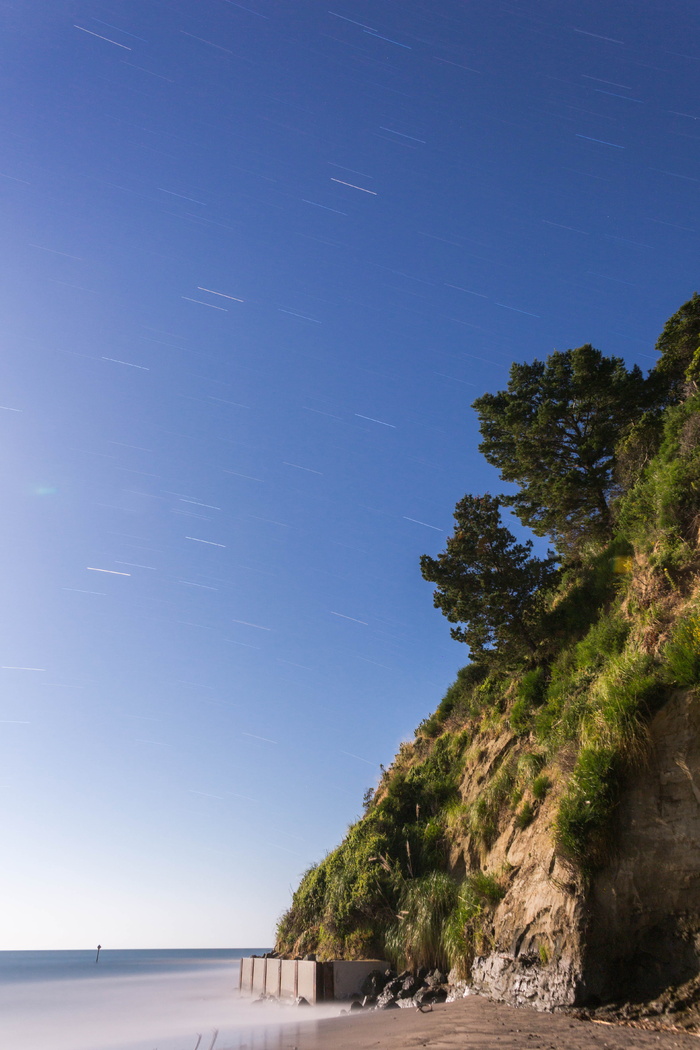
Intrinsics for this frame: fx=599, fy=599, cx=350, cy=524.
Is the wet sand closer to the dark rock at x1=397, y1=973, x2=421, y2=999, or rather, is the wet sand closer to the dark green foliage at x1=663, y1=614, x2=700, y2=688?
the dark rock at x1=397, y1=973, x2=421, y2=999

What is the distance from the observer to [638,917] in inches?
335

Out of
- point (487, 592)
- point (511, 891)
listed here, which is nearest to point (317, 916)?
point (511, 891)

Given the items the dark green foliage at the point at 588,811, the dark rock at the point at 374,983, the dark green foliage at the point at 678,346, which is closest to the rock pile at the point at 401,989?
the dark rock at the point at 374,983

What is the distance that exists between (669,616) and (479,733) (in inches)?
313

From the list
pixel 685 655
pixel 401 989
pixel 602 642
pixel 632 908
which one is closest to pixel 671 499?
pixel 602 642

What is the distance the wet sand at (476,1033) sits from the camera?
22.6ft

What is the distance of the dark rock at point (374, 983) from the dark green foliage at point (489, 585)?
785 cm

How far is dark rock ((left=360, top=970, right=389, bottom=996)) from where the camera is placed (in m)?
12.9

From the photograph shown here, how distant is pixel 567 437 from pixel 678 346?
4.50 m

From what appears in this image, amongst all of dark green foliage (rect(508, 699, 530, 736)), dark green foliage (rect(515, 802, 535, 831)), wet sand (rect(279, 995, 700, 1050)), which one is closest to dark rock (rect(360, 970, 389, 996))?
wet sand (rect(279, 995, 700, 1050))

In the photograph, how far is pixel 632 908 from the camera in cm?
857

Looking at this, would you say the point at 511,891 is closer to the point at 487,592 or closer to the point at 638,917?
the point at 638,917

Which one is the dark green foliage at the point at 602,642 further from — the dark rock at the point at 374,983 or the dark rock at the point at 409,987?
the dark rock at the point at 374,983

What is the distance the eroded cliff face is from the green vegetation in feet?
0.85
